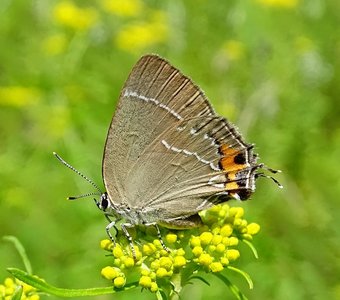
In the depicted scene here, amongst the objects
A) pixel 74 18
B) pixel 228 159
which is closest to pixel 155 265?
pixel 228 159

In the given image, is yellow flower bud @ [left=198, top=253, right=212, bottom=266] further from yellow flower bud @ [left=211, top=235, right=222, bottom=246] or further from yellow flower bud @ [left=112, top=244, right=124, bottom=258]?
yellow flower bud @ [left=112, top=244, right=124, bottom=258]

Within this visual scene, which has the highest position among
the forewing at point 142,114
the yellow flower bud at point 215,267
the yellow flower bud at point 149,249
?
the forewing at point 142,114

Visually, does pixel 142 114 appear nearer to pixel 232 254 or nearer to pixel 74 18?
pixel 232 254

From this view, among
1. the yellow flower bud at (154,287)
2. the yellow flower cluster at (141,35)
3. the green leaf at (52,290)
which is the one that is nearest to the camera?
the green leaf at (52,290)

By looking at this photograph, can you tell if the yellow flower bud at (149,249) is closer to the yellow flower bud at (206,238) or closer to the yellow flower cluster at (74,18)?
the yellow flower bud at (206,238)

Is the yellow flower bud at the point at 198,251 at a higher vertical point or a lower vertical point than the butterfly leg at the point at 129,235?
lower

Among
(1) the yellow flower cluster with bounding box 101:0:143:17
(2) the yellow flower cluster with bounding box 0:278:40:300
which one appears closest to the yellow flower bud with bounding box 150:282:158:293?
(2) the yellow flower cluster with bounding box 0:278:40:300

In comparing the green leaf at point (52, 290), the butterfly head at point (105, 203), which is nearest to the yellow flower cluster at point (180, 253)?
the green leaf at point (52, 290)
